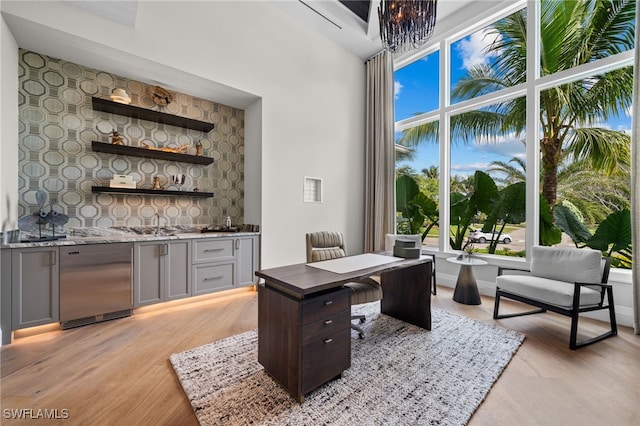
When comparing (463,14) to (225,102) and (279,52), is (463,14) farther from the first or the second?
(225,102)

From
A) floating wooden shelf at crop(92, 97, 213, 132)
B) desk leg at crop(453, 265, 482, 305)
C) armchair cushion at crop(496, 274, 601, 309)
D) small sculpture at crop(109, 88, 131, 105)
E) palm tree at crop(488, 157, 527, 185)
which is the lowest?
desk leg at crop(453, 265, 482, 305)

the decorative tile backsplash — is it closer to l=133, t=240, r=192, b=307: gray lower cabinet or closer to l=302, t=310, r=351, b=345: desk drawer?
l=133, t=240, r=192, b=307: gray lower cabinet

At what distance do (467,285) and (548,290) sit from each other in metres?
1.00

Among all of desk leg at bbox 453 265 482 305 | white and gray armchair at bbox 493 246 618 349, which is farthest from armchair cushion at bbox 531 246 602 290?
A: desk leg at bbox 453 265 482 305

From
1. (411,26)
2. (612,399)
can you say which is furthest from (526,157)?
(612,399)

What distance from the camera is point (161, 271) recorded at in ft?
9.96

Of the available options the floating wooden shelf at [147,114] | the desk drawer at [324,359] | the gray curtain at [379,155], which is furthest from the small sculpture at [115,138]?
the gray curtain at [379,155]

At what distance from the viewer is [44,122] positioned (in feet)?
9.37

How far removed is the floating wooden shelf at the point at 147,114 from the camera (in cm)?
305

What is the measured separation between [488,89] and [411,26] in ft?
7.28

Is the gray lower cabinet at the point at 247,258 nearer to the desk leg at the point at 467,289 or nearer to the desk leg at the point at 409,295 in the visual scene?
the desk leg at the point at 409,295

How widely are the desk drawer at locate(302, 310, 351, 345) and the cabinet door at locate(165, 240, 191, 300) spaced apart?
2.29 metres

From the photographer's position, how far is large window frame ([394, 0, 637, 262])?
3.11 meters

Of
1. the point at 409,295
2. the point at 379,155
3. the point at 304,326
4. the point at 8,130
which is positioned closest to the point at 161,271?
the point at 8,130
